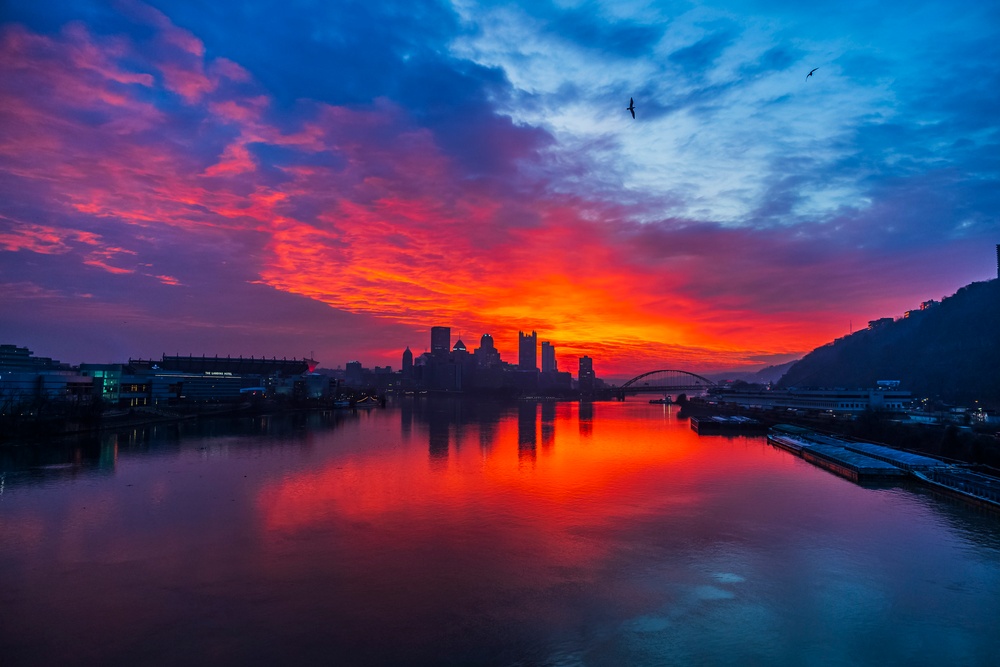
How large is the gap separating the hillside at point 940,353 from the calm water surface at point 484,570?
8475 centimetres

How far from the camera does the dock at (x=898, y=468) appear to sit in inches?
1137

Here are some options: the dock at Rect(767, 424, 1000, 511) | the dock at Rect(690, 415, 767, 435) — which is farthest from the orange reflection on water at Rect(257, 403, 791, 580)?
the dock at Rect(690, 415, 767, 435)

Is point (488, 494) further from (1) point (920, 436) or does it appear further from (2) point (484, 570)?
(1) point (920, 436)

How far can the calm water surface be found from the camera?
1319 centimetres

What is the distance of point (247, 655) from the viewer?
496 inches

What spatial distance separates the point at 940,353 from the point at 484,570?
150152 millimetres

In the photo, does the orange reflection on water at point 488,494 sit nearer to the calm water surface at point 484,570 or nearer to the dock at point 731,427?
the calm water surface at point 484,570

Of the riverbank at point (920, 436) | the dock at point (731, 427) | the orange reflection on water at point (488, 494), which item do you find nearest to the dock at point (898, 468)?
the riverbank at point (920, 436)

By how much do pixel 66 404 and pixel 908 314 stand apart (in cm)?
20329

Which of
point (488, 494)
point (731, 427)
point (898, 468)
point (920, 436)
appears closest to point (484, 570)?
point (488, 494)

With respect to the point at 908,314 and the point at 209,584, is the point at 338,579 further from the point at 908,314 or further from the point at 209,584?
the point at 908,314

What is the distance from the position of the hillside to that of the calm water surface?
84.7 meters

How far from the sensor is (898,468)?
36156 mm

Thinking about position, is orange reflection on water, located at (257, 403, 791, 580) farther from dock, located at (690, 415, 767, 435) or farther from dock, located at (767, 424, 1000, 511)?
dock, located at (690, 415, 767, 435)
